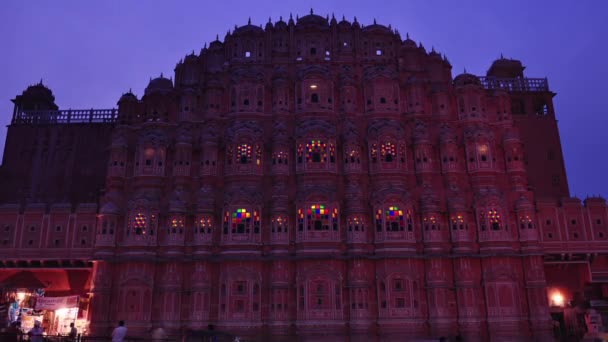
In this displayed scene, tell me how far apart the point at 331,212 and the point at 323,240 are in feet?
7.14

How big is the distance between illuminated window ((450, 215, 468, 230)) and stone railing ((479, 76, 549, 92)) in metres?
16.7

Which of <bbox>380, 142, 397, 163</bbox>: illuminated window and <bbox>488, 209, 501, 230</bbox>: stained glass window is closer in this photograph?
<bbox>488, 209, 501, 230</bbox>: stained glass window

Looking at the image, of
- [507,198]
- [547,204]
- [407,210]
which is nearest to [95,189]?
[407,210]

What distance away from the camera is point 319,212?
3903 centimetres

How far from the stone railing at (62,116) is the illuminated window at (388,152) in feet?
84.1

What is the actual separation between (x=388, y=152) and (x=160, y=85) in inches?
814

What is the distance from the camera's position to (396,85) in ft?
142

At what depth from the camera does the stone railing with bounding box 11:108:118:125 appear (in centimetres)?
4988

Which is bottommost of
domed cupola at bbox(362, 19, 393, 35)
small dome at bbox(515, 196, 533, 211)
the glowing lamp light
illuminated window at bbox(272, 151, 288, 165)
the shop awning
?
the glowing lamp light

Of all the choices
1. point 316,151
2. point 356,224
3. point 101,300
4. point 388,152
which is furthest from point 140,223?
point 388,152

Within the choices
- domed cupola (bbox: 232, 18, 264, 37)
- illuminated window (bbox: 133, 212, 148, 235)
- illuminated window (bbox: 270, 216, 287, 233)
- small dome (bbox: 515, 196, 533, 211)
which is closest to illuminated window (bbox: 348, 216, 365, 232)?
illuminated window (bbox: 270, 216, 287, 233)

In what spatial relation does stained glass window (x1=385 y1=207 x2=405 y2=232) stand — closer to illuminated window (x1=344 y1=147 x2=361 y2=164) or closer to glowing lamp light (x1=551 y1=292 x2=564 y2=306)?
illuminated window (x1=344 y1=147 x2=361 y2=164)

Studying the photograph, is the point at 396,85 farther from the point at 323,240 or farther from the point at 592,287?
the point at 592,287

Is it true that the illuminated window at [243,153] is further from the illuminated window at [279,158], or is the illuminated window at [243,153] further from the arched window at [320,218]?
the arched window at [320,218]
